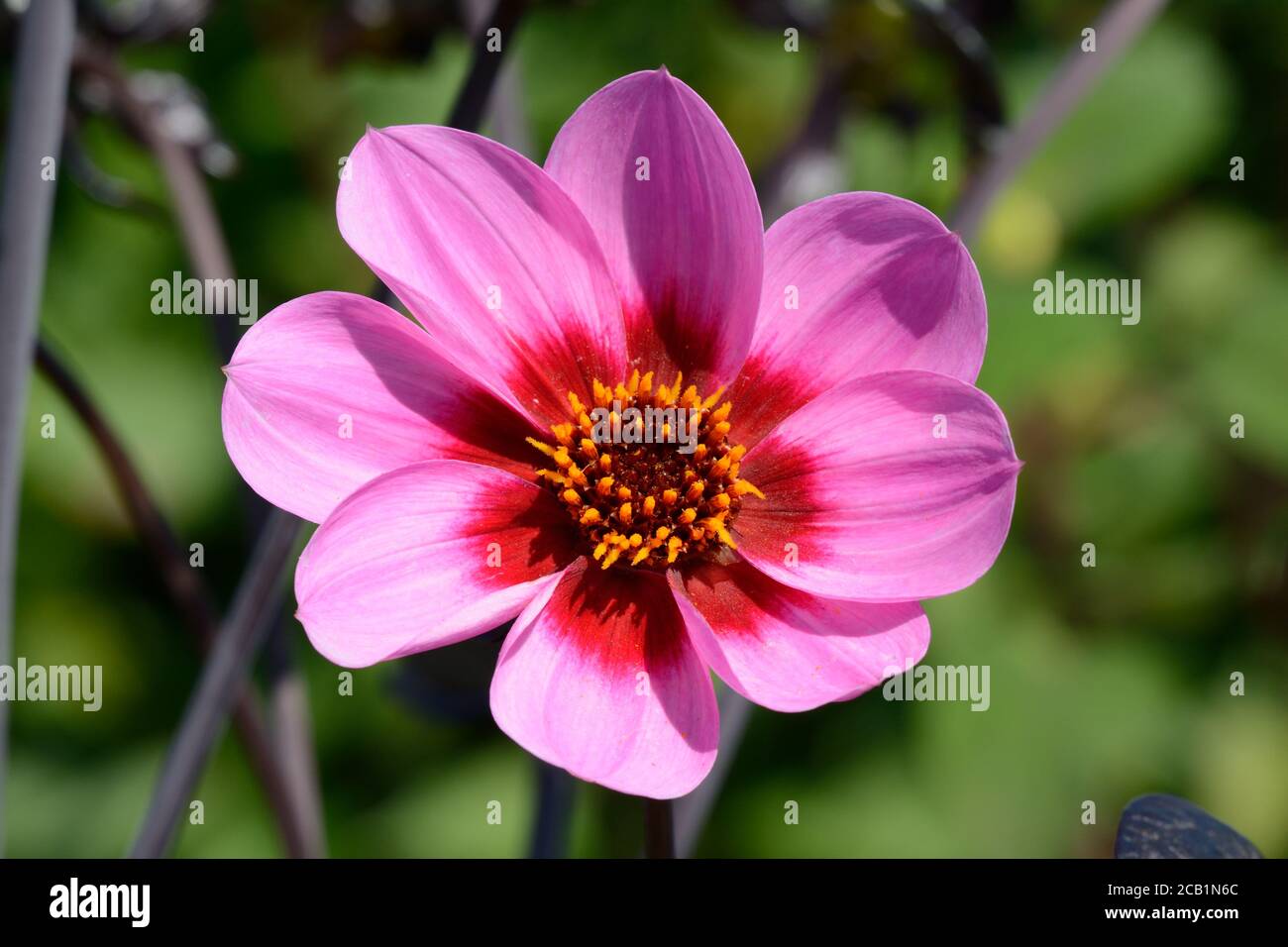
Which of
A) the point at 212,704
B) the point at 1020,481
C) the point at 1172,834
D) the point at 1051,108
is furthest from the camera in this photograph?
the point at 1020,481

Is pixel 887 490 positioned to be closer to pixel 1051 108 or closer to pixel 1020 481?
pixel 1051 108

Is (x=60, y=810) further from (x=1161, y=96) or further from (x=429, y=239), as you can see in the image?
(x=1161, y=96)

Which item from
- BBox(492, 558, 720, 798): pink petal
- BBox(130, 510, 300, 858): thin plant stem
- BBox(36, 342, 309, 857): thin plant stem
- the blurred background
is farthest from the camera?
the blurred background

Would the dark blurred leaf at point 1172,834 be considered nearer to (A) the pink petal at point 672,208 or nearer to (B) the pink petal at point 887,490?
(B) the pink petal at point 887,490

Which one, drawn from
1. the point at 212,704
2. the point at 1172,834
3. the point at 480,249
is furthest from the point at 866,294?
the point at 212,704

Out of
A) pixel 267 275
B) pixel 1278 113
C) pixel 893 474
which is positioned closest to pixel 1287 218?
pixel 1278 113

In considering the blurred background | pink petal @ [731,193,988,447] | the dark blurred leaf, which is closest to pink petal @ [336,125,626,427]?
pink petal @ [731,193,988,447]

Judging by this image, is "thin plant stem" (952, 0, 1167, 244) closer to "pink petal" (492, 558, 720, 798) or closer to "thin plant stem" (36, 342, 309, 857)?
"pink petal" (492, 558, 720, 798)
